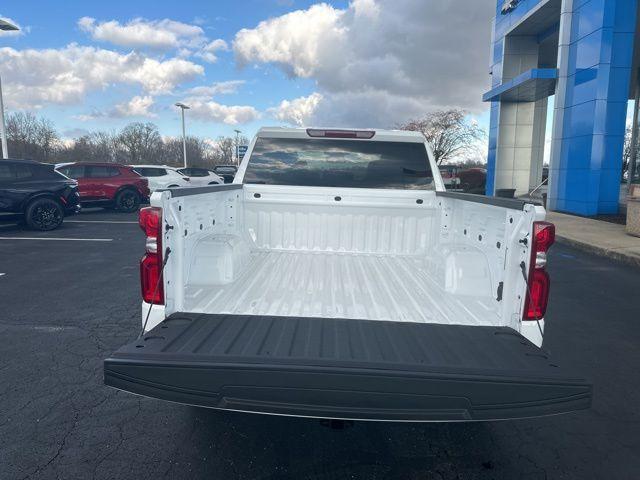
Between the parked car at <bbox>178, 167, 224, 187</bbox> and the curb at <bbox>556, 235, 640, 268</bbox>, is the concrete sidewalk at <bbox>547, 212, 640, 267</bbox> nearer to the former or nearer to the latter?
the curb at <bbox>556, 235, 640, 268</bbox>

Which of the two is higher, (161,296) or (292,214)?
(292,214)

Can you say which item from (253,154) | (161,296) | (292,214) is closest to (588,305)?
(292,214)

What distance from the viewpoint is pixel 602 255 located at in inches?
383

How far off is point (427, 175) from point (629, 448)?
2.76 meters

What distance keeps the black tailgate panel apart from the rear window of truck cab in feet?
8.70

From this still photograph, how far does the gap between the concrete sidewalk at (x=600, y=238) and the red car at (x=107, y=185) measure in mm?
14629

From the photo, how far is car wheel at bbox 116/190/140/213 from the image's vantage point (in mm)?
16969

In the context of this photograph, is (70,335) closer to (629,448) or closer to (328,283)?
(328,283)

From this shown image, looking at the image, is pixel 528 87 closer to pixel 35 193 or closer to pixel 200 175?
pixel 200 175

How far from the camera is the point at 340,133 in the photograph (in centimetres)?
457

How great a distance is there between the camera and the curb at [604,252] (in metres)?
8.72

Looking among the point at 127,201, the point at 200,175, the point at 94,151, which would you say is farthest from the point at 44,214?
the point at 94,151

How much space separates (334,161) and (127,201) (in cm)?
1463

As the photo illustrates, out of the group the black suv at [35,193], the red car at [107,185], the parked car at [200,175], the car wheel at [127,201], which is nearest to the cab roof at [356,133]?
the black suv at [35,193]
